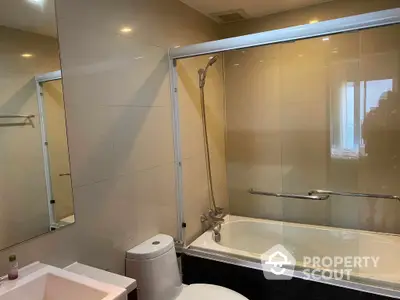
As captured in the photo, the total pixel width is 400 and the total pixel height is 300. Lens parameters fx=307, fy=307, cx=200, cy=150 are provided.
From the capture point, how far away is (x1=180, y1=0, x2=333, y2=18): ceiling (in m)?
2.49

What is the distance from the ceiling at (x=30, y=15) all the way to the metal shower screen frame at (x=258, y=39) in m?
0.99

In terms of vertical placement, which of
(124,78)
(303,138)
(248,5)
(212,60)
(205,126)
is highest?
(248,5)

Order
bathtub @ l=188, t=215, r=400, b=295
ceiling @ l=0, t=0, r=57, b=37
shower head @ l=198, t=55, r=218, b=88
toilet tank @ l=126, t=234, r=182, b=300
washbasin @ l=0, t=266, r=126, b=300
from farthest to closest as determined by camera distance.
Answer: shower head @ l=198, t=55, r=218, b=88
bathtub @ l=188, t=215, r=400, b=295
toilet tank @ l=126, t=234, r=182, b=300
ceiling @ l=0, t=0, r=57, b=37
washbasin @ l=0, t=266, r=126, b=300

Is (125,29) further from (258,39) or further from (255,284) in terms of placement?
(255,284)

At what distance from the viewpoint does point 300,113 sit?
110 inches

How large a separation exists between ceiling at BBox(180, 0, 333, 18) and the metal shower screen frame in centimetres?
53

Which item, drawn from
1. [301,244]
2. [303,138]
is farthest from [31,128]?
[301,244]

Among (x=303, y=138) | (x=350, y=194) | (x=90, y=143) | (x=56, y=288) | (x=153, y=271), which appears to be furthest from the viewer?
(x=303, y=138)

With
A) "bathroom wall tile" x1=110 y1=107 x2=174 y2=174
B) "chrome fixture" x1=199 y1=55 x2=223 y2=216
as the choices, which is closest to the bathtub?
"chrome fixture" x1=199 y1=55 x2=223 y2=216

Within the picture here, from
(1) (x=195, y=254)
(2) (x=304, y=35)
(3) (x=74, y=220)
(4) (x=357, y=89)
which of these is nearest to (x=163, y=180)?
(1) (x=195, y=254)

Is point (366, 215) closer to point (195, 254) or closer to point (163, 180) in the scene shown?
point (195, 254)

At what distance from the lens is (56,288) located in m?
1.27

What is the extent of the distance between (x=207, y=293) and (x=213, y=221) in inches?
36.0

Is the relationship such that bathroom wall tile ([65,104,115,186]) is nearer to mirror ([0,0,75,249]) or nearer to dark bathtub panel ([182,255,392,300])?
mirror ([0,0,75,249])
